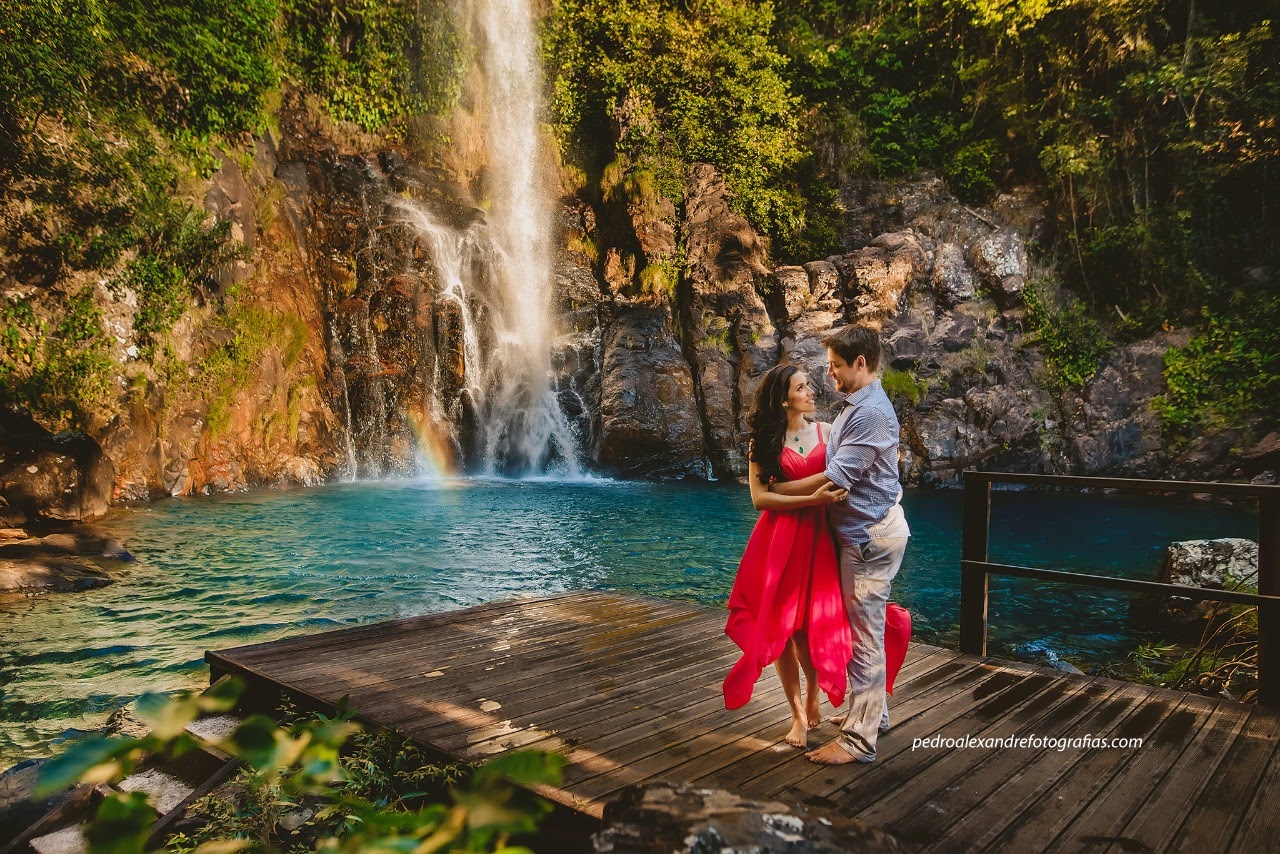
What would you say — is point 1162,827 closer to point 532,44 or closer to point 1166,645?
point 1166,645

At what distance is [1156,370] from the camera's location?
1723cm

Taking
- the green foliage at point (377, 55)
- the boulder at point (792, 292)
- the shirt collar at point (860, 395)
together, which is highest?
the green foliage at point (377, 55)

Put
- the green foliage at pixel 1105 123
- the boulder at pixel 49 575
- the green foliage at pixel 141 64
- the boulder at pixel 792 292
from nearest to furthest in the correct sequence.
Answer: the boulder at pixel 49 575 < the green foliage at pixel 141 64 < the green foliage at pixel 1105 123 < the boulder at pixel 792 292

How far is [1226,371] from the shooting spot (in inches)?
648

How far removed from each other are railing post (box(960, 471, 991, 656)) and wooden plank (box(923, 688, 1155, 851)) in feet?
3.31

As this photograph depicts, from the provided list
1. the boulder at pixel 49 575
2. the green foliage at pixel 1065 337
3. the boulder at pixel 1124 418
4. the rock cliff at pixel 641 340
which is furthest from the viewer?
the green foliage at pixel 1065 337

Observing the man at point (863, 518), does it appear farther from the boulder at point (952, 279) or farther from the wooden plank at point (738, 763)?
the boulder at point (952, 279)

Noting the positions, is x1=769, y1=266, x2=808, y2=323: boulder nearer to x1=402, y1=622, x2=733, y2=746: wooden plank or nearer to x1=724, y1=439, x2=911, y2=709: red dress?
x1=402, y1=622, x2=733, y2=746: wooden plank

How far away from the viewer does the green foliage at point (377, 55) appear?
730 inches

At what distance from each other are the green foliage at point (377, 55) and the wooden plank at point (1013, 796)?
2074 cm

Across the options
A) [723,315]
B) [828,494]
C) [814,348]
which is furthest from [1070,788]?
[723,315]

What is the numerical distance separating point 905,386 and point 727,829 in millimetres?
17768

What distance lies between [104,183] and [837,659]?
14.9m

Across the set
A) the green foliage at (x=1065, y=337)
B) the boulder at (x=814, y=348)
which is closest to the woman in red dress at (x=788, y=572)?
the boulder at (x=814, y=348)
